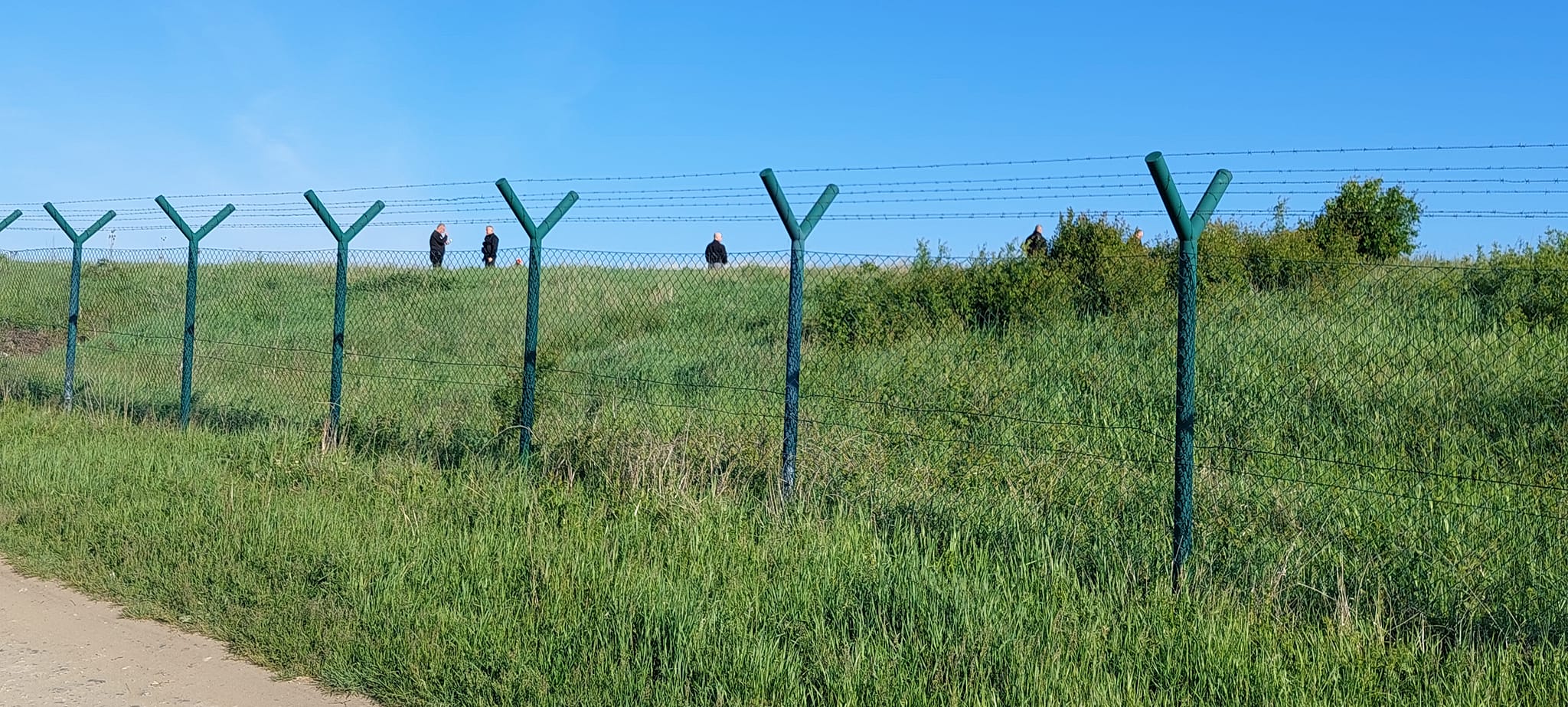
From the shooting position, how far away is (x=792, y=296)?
5.87 metres

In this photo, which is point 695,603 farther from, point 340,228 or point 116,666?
point 340,228

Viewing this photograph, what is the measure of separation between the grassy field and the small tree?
6692mm

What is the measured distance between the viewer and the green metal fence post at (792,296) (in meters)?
5.84

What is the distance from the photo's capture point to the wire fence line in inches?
210

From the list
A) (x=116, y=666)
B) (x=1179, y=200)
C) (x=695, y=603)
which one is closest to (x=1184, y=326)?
(x=1179, y=200)

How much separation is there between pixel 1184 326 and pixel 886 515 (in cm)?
182

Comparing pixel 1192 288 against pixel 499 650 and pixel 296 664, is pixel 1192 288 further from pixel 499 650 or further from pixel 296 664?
pixel 296 664

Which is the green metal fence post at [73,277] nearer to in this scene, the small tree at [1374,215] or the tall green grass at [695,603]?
the tall green grass at [695,603]

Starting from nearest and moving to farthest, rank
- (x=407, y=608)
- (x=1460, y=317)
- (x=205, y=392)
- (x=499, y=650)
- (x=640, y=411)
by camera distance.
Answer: (x=499, y=650)
(x=407, y=608)
(x=640, y=411)
(x=1460, y=317)
(x=205, y=392)

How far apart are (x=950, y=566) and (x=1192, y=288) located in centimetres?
154

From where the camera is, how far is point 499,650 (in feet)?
13.1

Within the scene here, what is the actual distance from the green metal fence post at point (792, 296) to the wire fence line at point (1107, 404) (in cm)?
22

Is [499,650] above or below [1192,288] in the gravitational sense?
below

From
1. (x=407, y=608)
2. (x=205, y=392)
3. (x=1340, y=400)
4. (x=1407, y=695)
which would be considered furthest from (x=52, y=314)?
(x=1407, y=695)
